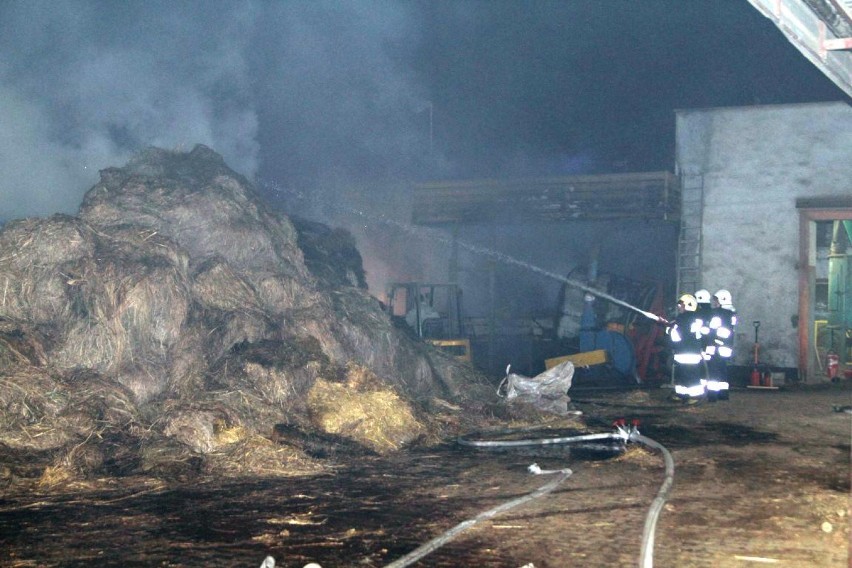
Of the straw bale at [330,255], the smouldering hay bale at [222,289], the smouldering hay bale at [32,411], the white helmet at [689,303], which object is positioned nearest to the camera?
the smouldering hay bale at [32,411]

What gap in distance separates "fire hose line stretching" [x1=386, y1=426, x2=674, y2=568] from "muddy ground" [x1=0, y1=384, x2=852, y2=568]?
0.08 meters

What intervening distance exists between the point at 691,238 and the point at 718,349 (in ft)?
17.5

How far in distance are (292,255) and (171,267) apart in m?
2.19

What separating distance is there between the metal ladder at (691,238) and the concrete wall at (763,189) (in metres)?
0.12

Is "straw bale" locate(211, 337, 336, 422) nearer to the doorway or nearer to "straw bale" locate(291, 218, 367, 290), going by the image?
"straw bale" locate(291, 218, 367, 290)

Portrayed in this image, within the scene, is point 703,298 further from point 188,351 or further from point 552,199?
Result: point 188,351

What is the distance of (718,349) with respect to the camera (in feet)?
42.2

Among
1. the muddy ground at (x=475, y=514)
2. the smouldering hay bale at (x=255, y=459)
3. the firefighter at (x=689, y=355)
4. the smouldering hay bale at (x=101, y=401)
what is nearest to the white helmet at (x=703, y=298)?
the firefighter at (x=689, y=355)

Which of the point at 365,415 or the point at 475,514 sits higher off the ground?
the point at 365,415

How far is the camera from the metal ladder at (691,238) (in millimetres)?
17594

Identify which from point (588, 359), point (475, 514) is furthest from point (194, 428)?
point (588, 359)

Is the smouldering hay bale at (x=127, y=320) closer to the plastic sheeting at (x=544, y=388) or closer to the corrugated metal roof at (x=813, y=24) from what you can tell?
the plastic sheeting at (x=544, y=388)

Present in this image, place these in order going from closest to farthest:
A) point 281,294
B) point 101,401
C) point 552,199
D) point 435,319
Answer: point 101,401 → point 281,294 → point 435,319 → point 552,199

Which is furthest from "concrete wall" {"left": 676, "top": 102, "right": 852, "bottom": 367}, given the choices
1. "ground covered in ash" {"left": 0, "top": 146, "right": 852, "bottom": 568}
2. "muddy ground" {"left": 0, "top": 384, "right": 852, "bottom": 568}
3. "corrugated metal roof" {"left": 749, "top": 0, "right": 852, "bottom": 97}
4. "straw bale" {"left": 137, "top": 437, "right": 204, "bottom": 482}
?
"straw bale" {"left": 137, "top": 437, "right": 204, "bottom": 482}
